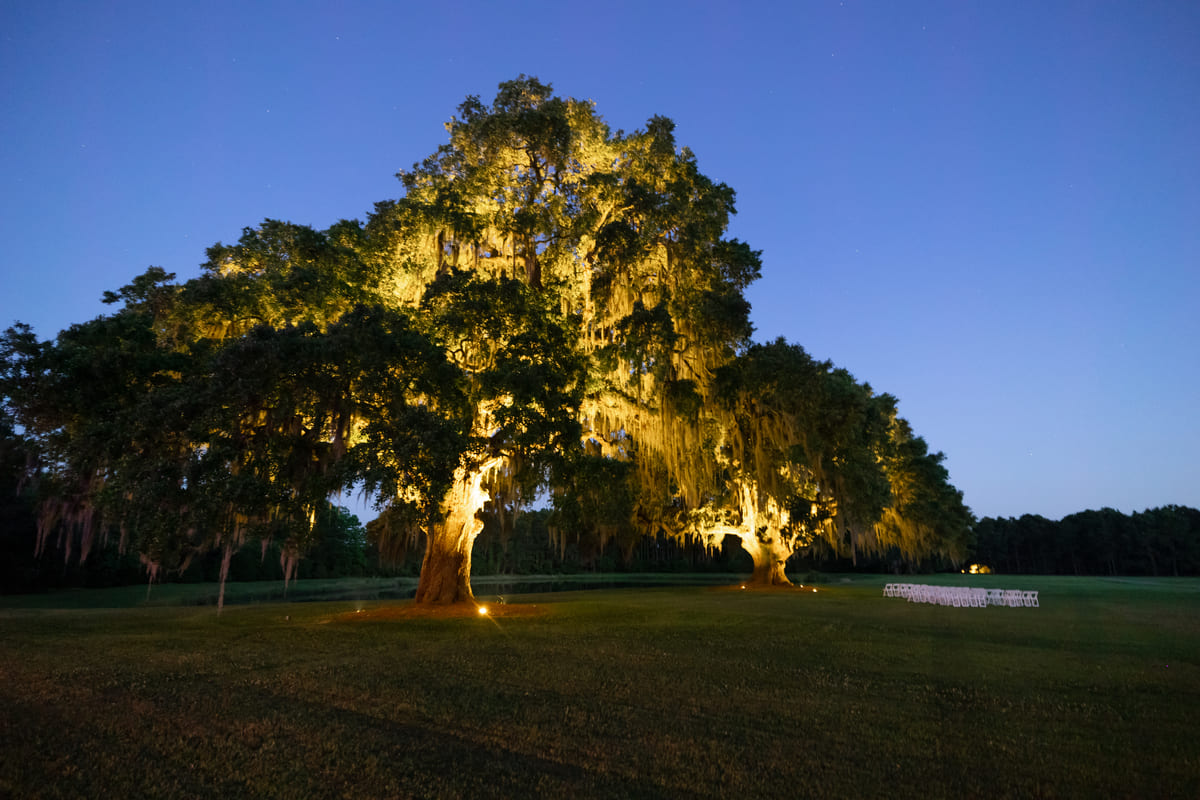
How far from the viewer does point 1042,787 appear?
13.1 ft

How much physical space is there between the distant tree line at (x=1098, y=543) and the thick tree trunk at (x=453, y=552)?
68.4 metres

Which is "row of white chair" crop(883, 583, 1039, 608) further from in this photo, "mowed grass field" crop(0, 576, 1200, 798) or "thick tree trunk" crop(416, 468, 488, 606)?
"thick tree trunk" crop(416, 468, 488, 606)

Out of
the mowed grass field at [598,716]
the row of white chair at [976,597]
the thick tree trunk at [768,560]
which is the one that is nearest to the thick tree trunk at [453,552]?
the mowed grass field at [598,716]

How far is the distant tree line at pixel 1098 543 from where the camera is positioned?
72875 mm

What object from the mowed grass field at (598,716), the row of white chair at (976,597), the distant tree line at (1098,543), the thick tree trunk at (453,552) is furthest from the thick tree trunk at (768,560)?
the distant tree line at (1098,543)

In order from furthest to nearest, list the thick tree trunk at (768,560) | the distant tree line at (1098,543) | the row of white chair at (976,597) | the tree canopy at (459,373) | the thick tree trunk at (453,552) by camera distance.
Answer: the distant tree line at (1098,543), the thick tree trunk at (768,560), the row of white chair at (976,597), the thick tree trunk at (453,552), the tree canopy at (459,373)

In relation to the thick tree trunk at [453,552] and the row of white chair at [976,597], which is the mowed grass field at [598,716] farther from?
the row of white chair at [976,597]

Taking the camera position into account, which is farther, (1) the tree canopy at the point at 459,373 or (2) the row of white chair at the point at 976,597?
(2) the row of white chair at the point at 976,597

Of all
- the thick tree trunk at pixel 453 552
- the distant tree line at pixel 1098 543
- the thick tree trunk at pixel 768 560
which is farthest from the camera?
the distant tree line at pixel 1098 543

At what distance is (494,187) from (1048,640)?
17.5 m

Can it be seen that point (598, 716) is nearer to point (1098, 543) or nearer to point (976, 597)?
point (976, 597)

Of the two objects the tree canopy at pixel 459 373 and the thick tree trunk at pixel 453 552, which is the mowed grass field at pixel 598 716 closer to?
the tree canopy at pixel 459 373

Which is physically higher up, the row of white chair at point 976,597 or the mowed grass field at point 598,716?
the mowed grass field at point 598,716

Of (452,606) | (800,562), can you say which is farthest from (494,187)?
(800,562)
